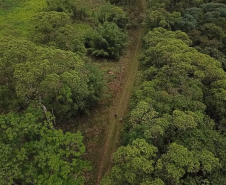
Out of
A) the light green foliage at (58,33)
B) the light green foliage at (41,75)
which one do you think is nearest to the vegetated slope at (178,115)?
the light green foliage at (41,75)

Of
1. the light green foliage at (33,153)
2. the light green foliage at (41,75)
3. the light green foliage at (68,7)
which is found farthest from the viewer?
the light green foliage at (68,7)

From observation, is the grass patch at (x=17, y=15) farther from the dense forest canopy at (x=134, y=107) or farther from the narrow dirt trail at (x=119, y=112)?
the narrow dirt trail at (x=119, y=112)

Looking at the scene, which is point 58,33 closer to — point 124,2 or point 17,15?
point 17,15

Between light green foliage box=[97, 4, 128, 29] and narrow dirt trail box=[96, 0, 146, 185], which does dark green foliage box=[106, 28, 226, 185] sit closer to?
narrow dirt trail box=[96, 0, 146, 185]

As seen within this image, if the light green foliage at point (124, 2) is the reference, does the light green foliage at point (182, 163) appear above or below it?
below

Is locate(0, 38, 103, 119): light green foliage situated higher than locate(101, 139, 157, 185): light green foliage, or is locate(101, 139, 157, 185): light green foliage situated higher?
locate(0, 38, 103, 119): light green foliage

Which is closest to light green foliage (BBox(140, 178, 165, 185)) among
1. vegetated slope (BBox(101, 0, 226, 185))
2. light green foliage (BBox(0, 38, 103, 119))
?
vegetated slope (BBox(101, 0, 226, 185))

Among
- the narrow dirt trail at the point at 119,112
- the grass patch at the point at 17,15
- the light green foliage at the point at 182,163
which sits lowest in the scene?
the narrow dirt trail at the point at 119,112
